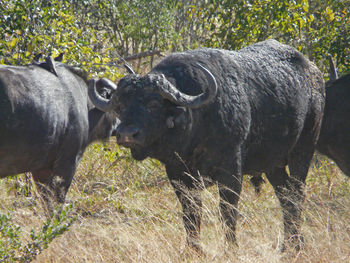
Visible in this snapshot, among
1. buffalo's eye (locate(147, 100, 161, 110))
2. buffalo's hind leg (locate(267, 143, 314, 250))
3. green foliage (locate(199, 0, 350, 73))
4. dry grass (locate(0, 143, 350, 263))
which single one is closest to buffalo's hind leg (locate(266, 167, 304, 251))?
buffalo's hind leg (locate(267, 143, 314, 250))

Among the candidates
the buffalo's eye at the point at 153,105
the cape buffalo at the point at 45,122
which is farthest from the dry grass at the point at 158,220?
the buffalo's eye at the point at 153,105

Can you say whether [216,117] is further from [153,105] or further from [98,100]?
[98,100]

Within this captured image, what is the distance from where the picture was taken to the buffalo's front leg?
4.70 metres

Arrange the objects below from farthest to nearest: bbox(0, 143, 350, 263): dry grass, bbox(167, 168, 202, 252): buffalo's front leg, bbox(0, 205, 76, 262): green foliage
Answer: bbox(167, 168, 202, 252): buffalo's front leg < bbox(0, 143, 350, 263): dry grass < bbox(0, 205, 76, 262): green foliage

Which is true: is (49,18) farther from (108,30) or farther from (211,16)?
(108,30)

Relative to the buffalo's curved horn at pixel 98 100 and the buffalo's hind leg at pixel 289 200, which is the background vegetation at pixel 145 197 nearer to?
the buffalo's hind leg at pixel 289 200

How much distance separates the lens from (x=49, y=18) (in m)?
6.81

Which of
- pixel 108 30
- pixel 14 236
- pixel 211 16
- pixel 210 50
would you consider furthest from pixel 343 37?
pixel 14 236

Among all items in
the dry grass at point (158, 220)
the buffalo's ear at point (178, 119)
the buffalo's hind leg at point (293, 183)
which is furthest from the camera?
the buffalo's hind leg at point (293, 183)

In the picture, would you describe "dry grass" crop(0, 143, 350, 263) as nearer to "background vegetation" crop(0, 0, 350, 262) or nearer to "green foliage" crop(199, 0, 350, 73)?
"background vegetation" crop(0, 0, 350, 262)

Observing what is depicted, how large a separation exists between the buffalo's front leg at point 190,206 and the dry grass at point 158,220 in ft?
0.31

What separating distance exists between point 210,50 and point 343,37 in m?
3.02

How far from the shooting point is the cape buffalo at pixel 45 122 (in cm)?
532

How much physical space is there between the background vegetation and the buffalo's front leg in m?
0.10
